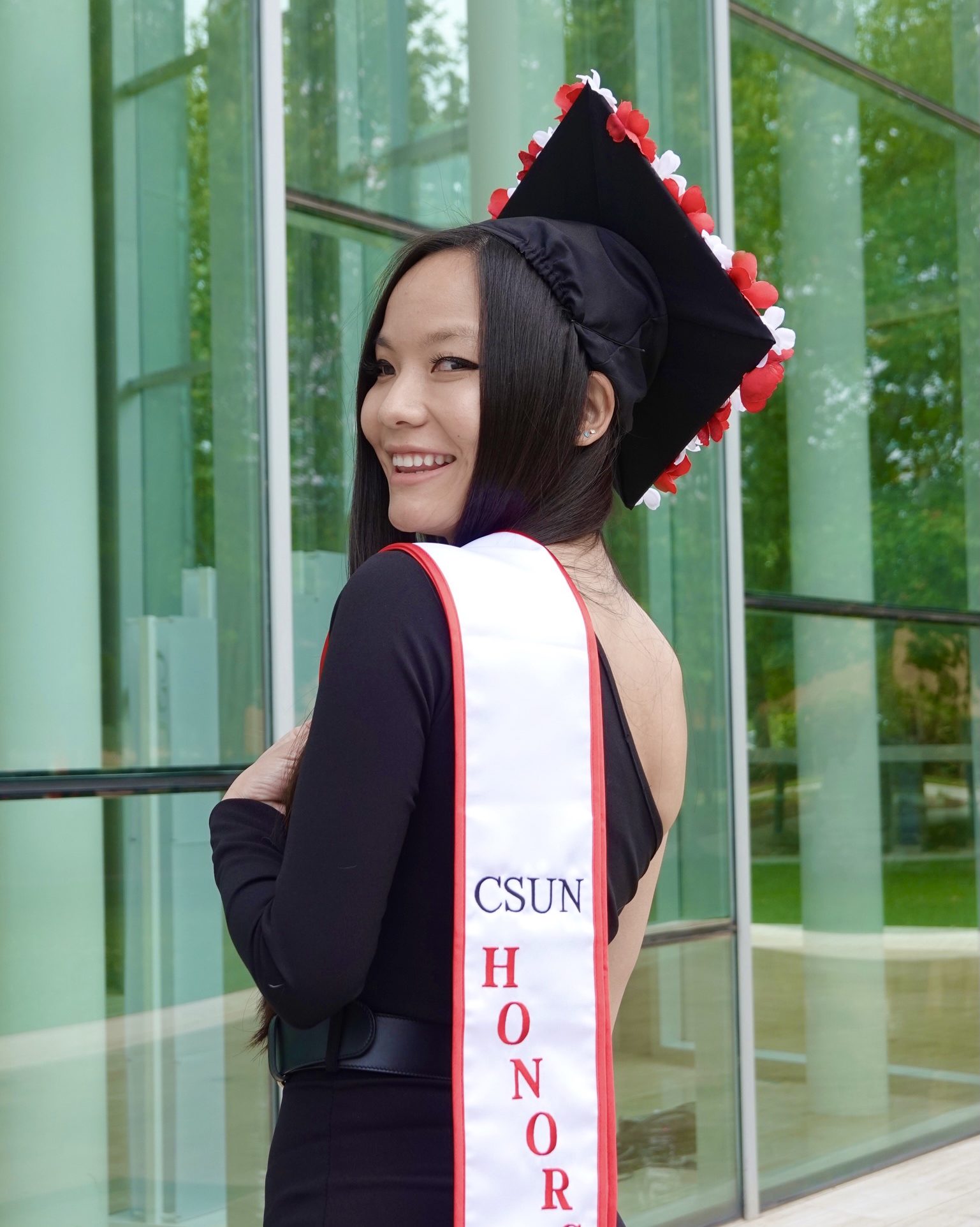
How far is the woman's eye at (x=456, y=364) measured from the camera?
139 cm

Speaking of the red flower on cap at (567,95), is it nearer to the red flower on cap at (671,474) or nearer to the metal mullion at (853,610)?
the red flower on cap at (671,474)

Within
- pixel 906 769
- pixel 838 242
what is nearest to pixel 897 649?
pixel 906 769

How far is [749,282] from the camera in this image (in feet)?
5.26

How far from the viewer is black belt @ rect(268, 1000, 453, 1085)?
4.22 ft

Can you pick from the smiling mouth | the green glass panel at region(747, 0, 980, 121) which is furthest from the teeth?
the green glass panel at region(747, 0, 980, 121)

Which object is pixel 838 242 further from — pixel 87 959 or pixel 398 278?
pixel 398 278

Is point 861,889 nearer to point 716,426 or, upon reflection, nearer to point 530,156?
point 716,426

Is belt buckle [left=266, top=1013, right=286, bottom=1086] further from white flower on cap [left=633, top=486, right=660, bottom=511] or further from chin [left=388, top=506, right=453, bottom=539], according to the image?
white flower on cap [left=633, top=486, right=660, bottom=511]

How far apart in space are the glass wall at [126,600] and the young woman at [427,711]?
1.60m

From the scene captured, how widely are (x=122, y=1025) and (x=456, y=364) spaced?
212 centimetres

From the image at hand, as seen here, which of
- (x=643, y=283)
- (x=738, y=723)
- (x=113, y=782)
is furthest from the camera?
(x=738, y=723)

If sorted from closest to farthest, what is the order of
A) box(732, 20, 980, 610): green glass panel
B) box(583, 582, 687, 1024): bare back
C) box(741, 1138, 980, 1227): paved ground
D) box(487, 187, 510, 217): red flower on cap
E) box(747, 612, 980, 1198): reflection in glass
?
box(583, 582, 687, 1024): bare back
box(487, 187, 510, 217): red flower on cap
box(741, 1138, 980, 1227): paved ground
box(747, 612, 980, 1198): reflection in glass
box(732, 20, 980, 610): green glass panel

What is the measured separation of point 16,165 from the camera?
118 inches

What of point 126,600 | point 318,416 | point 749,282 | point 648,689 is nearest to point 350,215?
point 318,416
